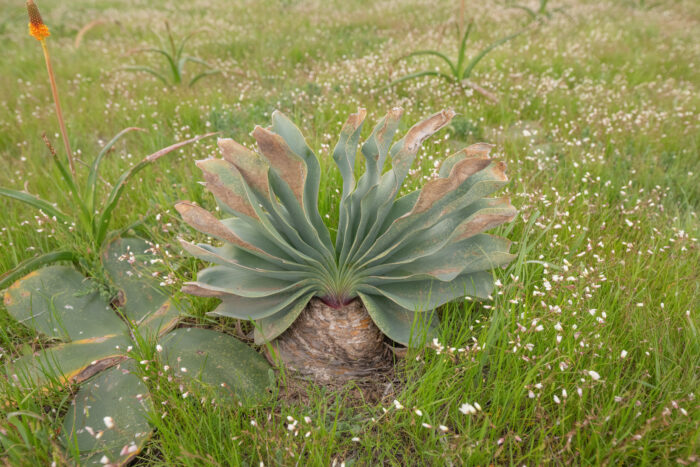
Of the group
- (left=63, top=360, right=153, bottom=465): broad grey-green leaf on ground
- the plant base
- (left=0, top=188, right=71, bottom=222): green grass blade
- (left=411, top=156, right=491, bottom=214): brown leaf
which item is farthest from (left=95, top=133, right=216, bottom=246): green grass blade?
(left=411, top=156, right=491, bottom=214): brown leaf

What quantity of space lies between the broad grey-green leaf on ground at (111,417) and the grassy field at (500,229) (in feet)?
0.28

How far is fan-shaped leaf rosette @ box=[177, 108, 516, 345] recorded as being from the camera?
2057 mm

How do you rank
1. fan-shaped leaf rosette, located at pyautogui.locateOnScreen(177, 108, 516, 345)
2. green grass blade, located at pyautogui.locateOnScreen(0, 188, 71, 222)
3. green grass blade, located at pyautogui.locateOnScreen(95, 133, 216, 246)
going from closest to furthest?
fan-shaped leaf rosette, located at pyautogui.locateOnScreen(177, 108, 516, 345) → green grass blade, located at pyautogui.locateOnScreen(0, 188, 71, 222) → green grass blade, located at pyautogui.locateOnScreen(95, 133, 216, 246)

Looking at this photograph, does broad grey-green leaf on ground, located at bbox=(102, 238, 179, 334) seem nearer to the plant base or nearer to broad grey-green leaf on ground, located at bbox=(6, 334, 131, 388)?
broad grey-green leaf on ground, located at bbox=(6, 334, 131, 388)

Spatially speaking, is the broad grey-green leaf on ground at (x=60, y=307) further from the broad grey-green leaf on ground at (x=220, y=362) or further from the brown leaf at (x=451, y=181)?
the brown leaf at (x=451, y=181)

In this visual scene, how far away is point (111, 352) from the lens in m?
2.29

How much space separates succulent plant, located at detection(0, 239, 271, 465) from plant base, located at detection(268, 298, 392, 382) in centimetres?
18

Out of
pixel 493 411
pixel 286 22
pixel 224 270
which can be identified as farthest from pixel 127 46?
pixel 493 411

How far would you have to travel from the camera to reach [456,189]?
217 centimetres

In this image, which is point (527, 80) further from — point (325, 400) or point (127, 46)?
point (127, 46)

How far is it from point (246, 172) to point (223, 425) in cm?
112

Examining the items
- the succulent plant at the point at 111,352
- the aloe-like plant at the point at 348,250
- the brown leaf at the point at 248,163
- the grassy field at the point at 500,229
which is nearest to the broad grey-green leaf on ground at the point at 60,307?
the succulent plant at the point at 111,352

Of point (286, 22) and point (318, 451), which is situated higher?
point (286, 22)

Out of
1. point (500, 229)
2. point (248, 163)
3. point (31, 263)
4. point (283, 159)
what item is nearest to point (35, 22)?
point (31, 263)
